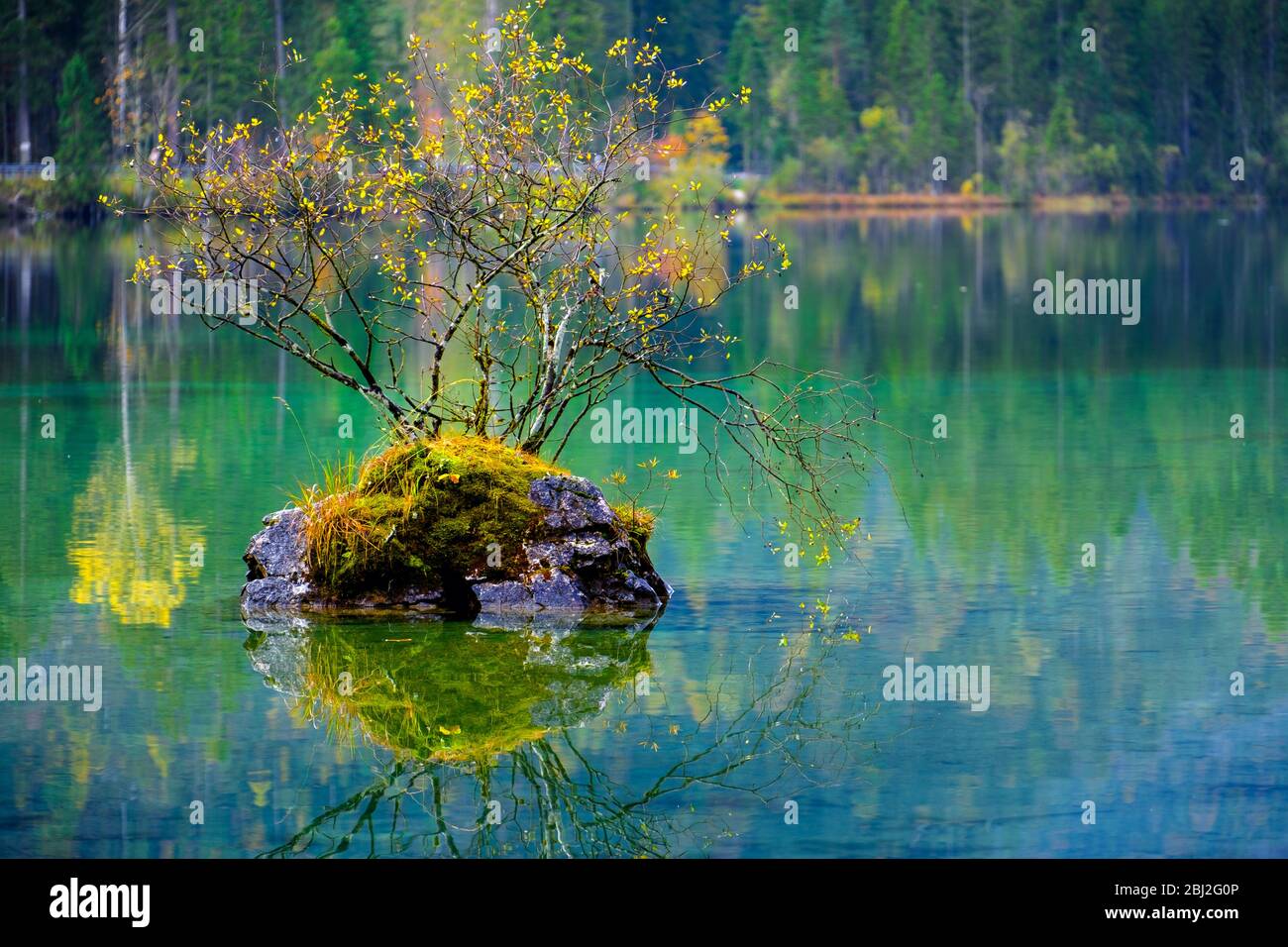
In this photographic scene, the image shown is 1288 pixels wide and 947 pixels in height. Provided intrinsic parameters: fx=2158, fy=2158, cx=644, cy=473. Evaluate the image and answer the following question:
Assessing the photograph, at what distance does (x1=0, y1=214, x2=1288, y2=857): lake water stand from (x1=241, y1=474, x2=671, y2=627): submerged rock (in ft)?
1.04

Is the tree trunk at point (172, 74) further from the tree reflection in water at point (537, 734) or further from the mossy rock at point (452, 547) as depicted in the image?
the tree reflection in water at point (537, 734)

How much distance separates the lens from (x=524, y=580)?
41.9 feet

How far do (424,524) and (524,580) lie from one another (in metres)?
0.68

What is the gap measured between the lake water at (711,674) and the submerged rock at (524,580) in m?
0.32

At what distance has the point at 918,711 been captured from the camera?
10.8 m

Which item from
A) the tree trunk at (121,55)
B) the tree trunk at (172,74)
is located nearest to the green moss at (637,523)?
the tree trunk at (172,74)

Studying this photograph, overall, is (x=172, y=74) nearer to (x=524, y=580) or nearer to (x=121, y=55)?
(x=121, y=55)

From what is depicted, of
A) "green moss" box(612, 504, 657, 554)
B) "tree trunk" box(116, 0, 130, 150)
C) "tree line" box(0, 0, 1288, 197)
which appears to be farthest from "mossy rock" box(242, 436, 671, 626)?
"tree line" box(0, 0, 1288, 197)

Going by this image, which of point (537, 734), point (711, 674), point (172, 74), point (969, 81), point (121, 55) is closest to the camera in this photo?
point (537, 734)

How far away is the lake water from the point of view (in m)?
9.12

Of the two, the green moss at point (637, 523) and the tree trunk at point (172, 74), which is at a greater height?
the tree trunk at point (172, 74)

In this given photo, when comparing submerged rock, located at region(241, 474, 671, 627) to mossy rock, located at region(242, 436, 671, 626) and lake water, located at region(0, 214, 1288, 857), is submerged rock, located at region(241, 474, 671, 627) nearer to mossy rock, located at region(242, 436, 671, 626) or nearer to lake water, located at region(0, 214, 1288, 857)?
mossy rock, located at region(242, 436, 671, 626)

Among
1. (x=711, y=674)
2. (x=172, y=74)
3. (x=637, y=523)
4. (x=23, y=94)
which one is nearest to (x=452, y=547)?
(x=637, y=523)

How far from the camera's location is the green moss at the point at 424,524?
12656mm
